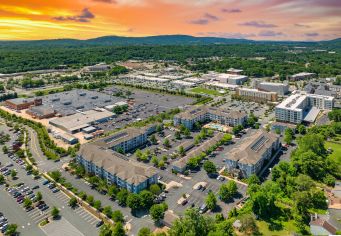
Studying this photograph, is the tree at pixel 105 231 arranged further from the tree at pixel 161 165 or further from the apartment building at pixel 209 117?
the apartment building at pixel 209 117

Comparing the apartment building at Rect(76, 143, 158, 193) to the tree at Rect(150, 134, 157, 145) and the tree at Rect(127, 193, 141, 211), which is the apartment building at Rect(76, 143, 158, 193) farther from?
the tree at Rect(150, 134, 157, 145)

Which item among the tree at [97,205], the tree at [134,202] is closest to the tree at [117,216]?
the tree at [134,202]

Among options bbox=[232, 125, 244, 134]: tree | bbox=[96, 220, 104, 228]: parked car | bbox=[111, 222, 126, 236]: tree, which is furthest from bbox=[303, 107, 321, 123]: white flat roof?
bbox=[96, 220, 104, 228]: parked car

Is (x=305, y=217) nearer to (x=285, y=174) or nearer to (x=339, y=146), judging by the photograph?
(x=285, y=174)

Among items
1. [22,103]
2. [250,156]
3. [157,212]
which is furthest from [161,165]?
[22,103]

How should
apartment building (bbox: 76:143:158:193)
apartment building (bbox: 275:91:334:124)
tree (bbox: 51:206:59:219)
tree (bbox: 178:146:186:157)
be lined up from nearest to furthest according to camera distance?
tree (bbox: 51:206:59:219) < apartment building (bbox: 76:143:158:193) < tree (bbox: 178:146:186:157) < apartment building (bbox: 275:91:334:124)

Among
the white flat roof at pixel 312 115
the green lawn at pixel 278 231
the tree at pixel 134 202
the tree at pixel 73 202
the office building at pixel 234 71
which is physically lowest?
the green lawn at pixel 278 231
